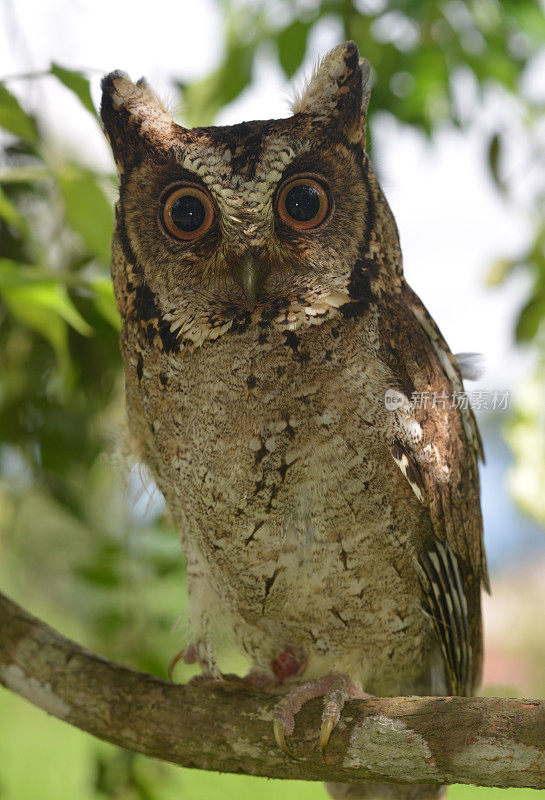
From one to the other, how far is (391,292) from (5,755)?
152 inches

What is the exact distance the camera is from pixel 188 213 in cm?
121

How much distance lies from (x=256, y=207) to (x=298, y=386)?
0.33m

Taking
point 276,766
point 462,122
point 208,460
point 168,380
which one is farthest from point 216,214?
point 462,122

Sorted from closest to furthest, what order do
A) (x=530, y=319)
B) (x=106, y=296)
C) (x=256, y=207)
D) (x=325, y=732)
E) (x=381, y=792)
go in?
(x=256, y=207) → (x=325, y=732) → (x=106, y=296) → (x=381, y=792) → (x=530, y=319)

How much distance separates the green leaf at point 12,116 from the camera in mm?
1370

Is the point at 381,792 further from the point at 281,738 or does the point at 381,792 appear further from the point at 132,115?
the point at 132,115

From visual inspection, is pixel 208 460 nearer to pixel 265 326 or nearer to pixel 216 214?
pixel 265 326

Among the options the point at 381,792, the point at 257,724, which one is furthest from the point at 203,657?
the point at 381,792

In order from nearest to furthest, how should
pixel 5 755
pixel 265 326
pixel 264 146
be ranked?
1. pixel 264 146
2. pixel 265 326
3. pixel 5 755

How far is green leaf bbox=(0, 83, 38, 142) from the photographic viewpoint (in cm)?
137

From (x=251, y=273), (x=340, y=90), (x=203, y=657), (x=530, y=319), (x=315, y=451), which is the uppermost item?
(x=530, y=319)

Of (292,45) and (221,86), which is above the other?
(221,86)

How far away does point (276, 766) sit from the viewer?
1329mm

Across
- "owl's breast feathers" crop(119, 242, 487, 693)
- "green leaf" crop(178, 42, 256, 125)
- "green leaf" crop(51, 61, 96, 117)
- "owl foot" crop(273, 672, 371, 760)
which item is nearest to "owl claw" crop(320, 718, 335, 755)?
"owl foot" crop(273, 672, 371, 760)
